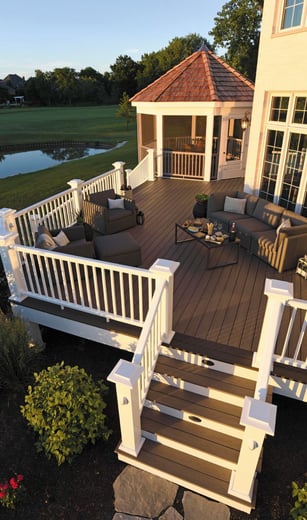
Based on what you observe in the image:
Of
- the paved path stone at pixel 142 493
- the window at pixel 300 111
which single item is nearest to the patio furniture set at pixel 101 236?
the paved path stone at pixel 142 493

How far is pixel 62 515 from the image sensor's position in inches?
121

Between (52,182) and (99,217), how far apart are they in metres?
11.1

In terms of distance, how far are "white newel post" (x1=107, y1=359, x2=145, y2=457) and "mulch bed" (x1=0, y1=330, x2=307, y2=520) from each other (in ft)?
1.32

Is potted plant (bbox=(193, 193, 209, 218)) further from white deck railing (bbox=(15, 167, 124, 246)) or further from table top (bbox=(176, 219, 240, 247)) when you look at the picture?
white deck railing (bbox=(15, 167, 124, 246))

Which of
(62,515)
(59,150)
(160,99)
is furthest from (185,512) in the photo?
(59,150)

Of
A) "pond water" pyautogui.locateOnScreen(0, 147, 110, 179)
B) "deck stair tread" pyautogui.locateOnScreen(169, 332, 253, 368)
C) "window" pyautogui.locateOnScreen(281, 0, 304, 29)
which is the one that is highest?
"window" pyautogui.locateOnScreen(281, 0, 304, 29)

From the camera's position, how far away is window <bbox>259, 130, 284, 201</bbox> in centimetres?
706

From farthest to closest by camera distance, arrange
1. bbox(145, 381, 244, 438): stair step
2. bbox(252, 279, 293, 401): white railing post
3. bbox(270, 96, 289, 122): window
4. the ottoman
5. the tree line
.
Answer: the tree line, bbox(270, 96, 289, 122): window, the ottoman, bbox(145, 381, 244, 438): stair step, bbox(252, 279, 293, 401): white railing post

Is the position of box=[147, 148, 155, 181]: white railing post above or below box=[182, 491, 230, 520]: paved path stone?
above

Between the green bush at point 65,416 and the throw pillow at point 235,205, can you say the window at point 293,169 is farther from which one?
the green bush at point 65,416

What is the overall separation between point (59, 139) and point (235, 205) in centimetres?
3109

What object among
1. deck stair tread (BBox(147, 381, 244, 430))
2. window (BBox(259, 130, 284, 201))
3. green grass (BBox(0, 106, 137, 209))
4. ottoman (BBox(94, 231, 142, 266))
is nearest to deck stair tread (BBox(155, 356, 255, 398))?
deck stair tread (BBox(147, 381, 244, 430))

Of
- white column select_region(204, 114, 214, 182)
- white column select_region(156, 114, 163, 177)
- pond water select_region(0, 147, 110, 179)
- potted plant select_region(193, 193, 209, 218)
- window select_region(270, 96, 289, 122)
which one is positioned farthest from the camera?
pond water select_region(0, 147, 110, 179)

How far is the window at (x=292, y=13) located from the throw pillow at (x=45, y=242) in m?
6.17
